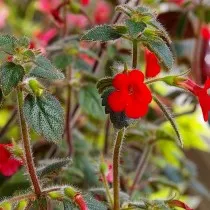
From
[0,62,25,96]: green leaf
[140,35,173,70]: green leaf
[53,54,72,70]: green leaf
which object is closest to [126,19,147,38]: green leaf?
[140,35,173,70]: green leaf

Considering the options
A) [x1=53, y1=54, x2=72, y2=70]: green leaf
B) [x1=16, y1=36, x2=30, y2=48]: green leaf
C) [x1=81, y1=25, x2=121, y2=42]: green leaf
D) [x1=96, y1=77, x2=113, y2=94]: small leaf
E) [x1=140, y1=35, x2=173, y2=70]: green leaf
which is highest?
[x1=16, y1=36, x2=30, y2=48]: green leaf

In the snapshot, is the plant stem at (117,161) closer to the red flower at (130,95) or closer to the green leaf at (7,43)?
the red flower at (130,95)

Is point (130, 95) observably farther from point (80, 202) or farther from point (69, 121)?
point (69, 121)

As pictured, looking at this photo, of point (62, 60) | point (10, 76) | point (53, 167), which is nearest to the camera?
point (10, 76)

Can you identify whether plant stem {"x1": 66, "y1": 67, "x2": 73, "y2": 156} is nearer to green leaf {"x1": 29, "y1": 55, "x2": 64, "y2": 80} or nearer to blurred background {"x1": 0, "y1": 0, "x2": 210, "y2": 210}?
blurred background {"x1": 0, "y1": 0, "x2": 210, "y2": 210}

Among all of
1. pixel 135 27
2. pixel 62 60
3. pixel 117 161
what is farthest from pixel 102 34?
pixel 62 60

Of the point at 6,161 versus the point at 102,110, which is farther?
the point at 102,110
